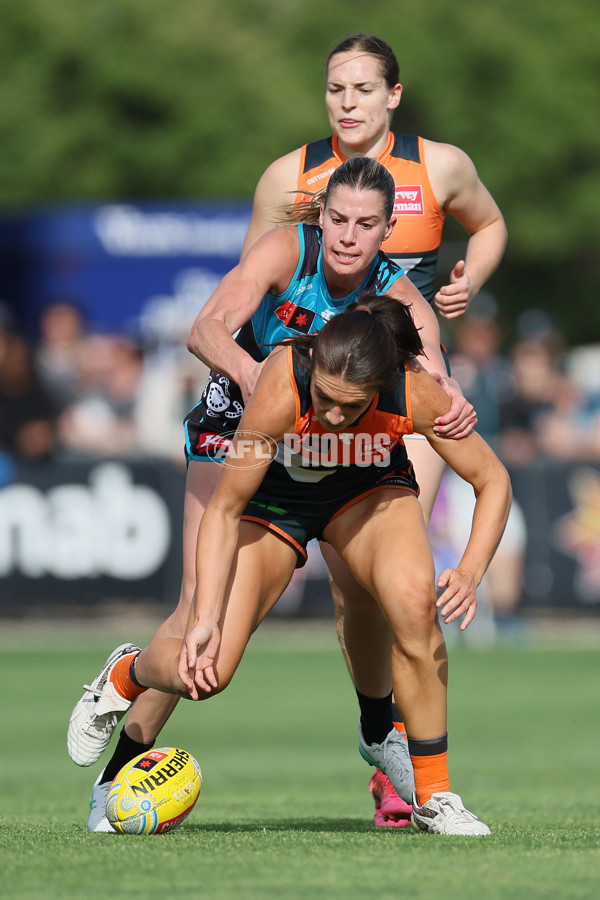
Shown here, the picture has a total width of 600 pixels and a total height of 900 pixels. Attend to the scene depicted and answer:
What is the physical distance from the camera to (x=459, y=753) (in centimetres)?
973

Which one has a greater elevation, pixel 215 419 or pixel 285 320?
pixel 285 320

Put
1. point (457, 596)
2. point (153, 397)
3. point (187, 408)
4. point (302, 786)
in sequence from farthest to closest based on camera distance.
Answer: point (153, 397) → point (187, 408) → point (302, 786) → point (457, 596)

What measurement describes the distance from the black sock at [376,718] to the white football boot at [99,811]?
1102 mm

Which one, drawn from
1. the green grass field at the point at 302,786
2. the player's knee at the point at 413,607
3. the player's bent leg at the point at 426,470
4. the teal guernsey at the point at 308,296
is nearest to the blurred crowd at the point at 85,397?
the green grass field at the point at 302,786

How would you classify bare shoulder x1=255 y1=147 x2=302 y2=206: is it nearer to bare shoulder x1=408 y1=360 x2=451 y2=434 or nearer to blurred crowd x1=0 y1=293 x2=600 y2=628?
bare shoulder x1=408 y1=360 x2=451 y2=434

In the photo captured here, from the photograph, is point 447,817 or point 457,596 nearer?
point 457,596

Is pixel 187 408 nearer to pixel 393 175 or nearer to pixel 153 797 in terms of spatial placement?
pixel 393 175

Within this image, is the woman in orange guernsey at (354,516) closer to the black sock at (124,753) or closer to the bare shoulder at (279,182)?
the black sock at (124,753)

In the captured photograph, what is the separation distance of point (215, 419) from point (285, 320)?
0.58 meters

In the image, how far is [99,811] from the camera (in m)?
6.05

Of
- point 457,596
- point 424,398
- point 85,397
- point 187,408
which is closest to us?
point 457,596

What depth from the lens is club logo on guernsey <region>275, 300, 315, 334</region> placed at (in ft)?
18.9

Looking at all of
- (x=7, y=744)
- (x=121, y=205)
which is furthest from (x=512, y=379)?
(x=7, y=744)

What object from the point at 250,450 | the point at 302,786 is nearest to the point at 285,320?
the point at 250,450
